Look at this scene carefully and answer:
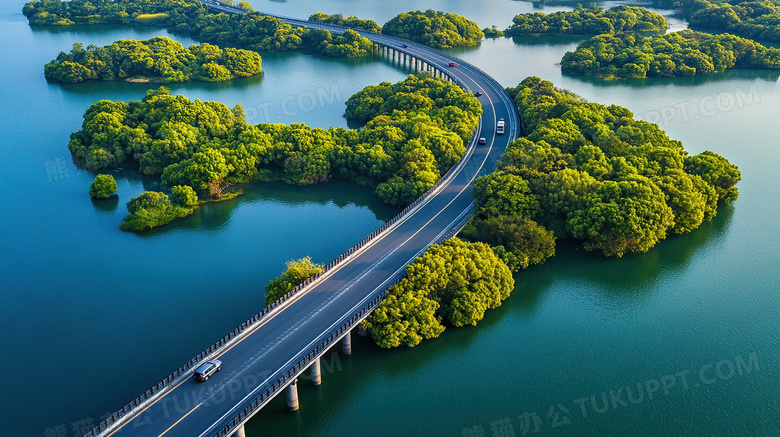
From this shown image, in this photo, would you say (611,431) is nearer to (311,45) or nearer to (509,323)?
(509,323)

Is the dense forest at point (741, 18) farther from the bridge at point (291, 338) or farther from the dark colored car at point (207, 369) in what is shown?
the dark colored car at point (207, 369)

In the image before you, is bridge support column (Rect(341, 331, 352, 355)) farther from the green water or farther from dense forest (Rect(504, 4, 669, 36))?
dense forest (Rect(504, 4, 669, 36))

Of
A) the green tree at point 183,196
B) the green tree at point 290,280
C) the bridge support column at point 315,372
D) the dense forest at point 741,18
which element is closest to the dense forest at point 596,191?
the green tree at point 290,280

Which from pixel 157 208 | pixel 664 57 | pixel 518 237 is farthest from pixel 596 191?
pixel 664 57

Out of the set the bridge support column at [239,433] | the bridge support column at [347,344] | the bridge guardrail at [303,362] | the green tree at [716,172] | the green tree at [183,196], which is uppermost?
the green tree at [716,172]

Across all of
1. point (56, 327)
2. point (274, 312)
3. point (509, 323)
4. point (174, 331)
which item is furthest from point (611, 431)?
point (56, 327)

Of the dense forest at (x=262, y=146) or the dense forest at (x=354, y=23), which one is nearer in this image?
the dense forest at (x=262, y=146)
